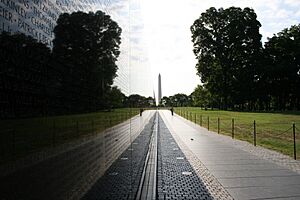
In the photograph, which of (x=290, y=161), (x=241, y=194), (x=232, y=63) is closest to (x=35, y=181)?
(x=241, y=194)

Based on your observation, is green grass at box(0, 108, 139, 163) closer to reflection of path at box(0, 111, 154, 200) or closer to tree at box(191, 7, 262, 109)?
reflection of path at box(0, 111, 154, 200)

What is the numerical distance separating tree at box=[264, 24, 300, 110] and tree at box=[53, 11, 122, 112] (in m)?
58.3

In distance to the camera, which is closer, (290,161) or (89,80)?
(89,80)

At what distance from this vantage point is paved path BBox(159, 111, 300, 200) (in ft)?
21.3

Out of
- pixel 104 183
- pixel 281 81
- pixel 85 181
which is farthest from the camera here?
pixel 281 81

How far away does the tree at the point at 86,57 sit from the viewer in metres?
2.89

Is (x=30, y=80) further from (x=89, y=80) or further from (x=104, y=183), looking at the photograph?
(x=104, y=183)

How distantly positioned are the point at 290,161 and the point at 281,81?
5793 cm

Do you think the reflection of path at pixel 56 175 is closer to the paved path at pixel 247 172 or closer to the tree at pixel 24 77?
the tree at pixel 24 77

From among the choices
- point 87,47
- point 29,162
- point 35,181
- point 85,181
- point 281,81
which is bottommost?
point 85,181

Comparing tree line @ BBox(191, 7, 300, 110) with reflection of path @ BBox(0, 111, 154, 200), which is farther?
tree line @ BBox(191, 7, 300, 110)

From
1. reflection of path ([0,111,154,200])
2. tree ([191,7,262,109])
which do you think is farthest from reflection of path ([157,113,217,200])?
tree ([191,7,262,109])

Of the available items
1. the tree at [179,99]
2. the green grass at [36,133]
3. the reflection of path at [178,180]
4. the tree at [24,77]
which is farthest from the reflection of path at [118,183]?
the tree at [179,99]

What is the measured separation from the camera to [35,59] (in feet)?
7.39
